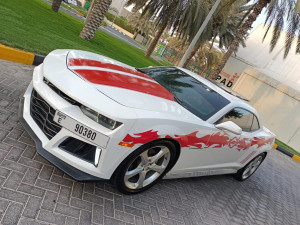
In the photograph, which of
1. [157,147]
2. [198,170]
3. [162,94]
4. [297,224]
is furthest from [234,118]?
[297,224]

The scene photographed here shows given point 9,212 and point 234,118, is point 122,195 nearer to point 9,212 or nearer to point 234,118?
point 9,212

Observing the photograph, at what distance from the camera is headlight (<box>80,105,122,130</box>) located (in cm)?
264

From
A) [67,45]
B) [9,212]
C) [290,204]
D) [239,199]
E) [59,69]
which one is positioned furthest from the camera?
[67,45]

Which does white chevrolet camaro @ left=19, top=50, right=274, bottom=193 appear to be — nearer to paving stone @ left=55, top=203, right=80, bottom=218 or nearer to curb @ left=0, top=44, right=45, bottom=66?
paving stone @ left=55, top=203, right=80, bottom=218

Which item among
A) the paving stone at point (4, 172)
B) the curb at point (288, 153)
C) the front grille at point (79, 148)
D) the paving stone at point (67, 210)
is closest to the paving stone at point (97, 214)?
the paving stone at point (67, 210)

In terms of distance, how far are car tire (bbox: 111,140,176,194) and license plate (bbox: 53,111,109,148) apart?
386 millimetres

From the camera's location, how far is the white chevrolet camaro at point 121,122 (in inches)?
104

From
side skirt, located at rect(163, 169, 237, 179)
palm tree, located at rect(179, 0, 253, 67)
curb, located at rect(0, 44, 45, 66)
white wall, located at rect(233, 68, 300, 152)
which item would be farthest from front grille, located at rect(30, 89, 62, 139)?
palm tree, located at rect(179, 0, 253, 67)

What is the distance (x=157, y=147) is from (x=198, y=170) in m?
1.15

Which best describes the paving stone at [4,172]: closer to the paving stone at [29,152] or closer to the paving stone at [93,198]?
the paving stone at [29,152]

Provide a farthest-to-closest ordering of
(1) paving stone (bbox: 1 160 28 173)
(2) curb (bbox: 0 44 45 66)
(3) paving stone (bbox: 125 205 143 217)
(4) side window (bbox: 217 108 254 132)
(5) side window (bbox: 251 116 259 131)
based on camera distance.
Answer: (2) curb (bbox: 0 44 45 66)
(5) side window (bbox: 251 116 259 131)
(4) side window (bbox: 217 108 254 132)
(3) paving stone (bbox: 125 205 143 217)
(1) paving stone (bbox: 1 160 28 173)

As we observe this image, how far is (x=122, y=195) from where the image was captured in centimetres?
323

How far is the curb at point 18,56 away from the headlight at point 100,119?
12.6 feet

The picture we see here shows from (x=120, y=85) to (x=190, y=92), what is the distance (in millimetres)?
1365
